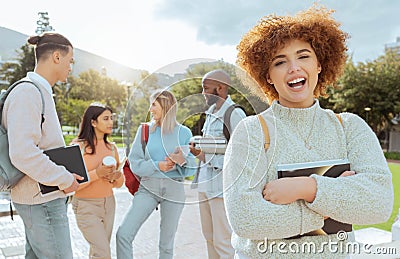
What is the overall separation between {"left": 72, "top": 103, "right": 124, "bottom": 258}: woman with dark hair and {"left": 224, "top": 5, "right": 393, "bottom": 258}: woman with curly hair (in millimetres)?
2043

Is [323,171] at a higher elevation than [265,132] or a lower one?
lower

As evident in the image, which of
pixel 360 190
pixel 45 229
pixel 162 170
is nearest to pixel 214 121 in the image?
pixel 360 190

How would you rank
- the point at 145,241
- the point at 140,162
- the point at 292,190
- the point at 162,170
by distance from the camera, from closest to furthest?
the point at 292,190, the point at 162,170, the point at 140,162, the point at 145,241

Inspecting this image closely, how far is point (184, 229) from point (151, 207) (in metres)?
2.17

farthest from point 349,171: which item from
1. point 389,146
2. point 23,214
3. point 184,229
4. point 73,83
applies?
point 73,83

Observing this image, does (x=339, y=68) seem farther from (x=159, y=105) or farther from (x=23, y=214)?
(x=23, y=214)

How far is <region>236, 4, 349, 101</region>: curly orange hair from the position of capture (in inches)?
56.4

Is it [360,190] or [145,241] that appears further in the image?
[145,241]

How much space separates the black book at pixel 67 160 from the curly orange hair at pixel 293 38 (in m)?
1.21

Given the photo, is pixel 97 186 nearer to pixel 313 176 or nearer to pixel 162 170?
pixel 162 170

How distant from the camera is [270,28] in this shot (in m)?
1.46

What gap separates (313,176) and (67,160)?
59.7 inches

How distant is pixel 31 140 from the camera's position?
203 cm

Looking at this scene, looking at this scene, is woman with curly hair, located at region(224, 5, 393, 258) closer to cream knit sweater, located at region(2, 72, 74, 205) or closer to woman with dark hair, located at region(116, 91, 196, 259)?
woman with dark hair, located at region(116, 91, 196, 259)
